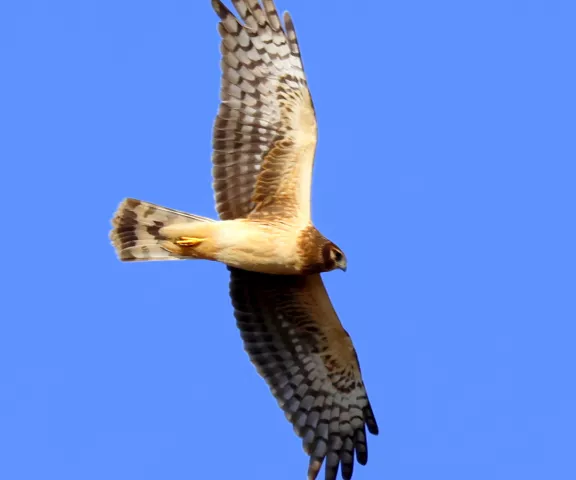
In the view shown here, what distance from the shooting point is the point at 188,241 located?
36.8 feet

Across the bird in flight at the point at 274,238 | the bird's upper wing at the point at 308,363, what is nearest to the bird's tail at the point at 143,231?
the bird in flight at the point at 274,238

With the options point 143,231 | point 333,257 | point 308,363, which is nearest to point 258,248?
point 333,257

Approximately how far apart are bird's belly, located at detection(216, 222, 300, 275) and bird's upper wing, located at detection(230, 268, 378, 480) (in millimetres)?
852

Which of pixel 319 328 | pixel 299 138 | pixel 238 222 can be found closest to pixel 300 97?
pixel 299 138

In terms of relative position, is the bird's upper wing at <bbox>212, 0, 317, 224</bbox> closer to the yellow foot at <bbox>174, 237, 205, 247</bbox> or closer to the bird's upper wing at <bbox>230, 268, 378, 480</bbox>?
the yellow foot at <bbox>174, 237, 205, 247</bbox>

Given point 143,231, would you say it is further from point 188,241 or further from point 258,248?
point 258,248

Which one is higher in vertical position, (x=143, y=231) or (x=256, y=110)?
(x=256, y=110)

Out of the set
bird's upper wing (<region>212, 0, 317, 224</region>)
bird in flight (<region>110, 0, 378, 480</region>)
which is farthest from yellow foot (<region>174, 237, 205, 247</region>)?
bird's upper wing (<region>212, 0, 317, 224</region>)

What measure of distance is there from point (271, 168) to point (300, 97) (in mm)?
643

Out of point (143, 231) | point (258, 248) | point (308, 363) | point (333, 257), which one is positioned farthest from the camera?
point (308, 363)

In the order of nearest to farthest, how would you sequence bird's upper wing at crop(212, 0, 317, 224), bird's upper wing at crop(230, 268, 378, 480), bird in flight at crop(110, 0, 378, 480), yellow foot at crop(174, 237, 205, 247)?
1. bird in flight at crop(110, 0, 378, 480)
2. yellow foot at crop(174, 237, 205, 247)
3. bird's upper wing at crop(212, 0, 317, 224)
4. bird's upper wing at crop(230, 268, 378, 480)

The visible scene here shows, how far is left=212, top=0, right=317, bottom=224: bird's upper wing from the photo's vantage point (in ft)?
37.5

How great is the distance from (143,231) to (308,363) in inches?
76.6

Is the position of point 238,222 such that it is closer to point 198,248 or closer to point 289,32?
point 198,248
